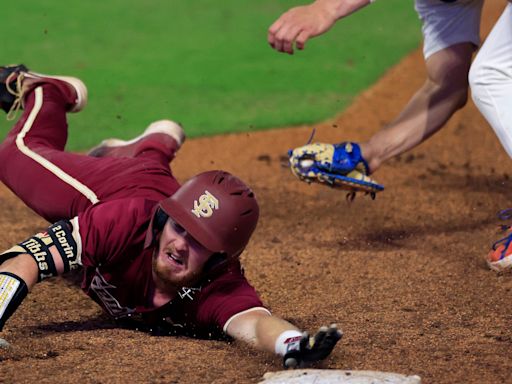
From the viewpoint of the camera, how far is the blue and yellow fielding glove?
5.57 meters

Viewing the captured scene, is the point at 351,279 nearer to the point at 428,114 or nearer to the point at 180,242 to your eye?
the point at 428,114

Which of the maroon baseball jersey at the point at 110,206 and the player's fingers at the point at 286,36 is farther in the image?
the player's fingers at the point at 286,36

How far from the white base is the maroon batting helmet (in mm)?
702

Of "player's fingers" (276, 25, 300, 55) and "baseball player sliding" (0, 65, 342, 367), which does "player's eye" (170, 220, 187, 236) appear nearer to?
"baseball player sliding" (0, 65, 342, 367)

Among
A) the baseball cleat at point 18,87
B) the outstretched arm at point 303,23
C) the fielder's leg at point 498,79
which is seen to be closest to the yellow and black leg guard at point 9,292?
the outstretched arm at point 303,23

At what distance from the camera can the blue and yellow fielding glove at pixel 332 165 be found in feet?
18.3

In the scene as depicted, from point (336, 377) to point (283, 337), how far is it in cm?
41

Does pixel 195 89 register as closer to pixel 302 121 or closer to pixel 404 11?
pixel 302 121

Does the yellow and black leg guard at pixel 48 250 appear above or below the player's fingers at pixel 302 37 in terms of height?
below

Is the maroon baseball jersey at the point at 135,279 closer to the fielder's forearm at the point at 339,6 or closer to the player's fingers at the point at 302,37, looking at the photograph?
the player's fingers at the point at 302,37

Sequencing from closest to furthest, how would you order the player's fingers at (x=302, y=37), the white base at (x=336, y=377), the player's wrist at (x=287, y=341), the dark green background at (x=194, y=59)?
1. the white base at (x=336, y=377)
2. the player's wrist at (x=287, y=341)
3. the player's fingers at (x=302, y=37)
4. the dark green background at (x=194, y=59)

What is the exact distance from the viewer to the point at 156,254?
4008 mm

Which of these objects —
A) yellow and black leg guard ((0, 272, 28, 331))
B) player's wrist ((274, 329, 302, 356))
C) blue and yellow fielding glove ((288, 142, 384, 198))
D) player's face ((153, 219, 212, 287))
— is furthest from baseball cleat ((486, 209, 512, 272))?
yellow and black leg guard ((0, 272, 28, 331))

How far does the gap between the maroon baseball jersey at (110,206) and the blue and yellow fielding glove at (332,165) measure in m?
0.73
